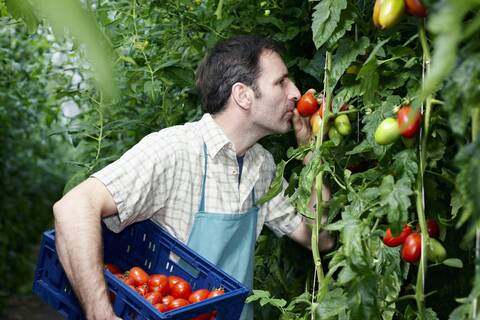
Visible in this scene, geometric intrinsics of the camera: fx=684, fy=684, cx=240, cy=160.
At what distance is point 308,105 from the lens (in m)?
1.83

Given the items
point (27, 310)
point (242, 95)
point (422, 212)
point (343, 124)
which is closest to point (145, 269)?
point (242, 95)

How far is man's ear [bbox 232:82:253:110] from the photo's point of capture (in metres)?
2.03

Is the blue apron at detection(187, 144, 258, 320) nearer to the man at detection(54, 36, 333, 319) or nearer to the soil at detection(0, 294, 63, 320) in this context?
the man at detection(54, 36, 333, 319)

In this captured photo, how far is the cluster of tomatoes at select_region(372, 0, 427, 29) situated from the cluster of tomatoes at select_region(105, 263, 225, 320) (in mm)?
758

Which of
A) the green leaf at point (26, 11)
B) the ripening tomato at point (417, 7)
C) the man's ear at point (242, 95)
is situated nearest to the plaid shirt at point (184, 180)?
the man's ear at point (242, 95)

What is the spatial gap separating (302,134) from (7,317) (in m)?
3.33

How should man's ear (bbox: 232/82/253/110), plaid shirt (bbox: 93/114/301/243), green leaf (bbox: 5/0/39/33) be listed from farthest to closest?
man's ear (bbox: 232/82/253/110)
plaid shirt (bbox: 93/114/301/243)
green leaf (bbox: 5/0/39/33)

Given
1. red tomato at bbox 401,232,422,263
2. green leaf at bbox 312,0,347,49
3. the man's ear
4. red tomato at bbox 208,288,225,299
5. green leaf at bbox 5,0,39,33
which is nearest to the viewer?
green leaf at bbox 5,0,39,33

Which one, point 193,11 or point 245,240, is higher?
point 193,11

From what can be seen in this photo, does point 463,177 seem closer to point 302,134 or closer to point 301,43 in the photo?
point 302,134

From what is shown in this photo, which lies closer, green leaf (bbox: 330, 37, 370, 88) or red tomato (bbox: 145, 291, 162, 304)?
green leaf (bbox: 330, 37, 370, 88)

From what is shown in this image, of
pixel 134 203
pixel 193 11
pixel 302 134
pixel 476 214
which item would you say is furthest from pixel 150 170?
pixel 476 214

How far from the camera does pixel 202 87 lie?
2176 millimetres

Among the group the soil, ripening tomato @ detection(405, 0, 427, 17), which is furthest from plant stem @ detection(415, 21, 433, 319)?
the soil
